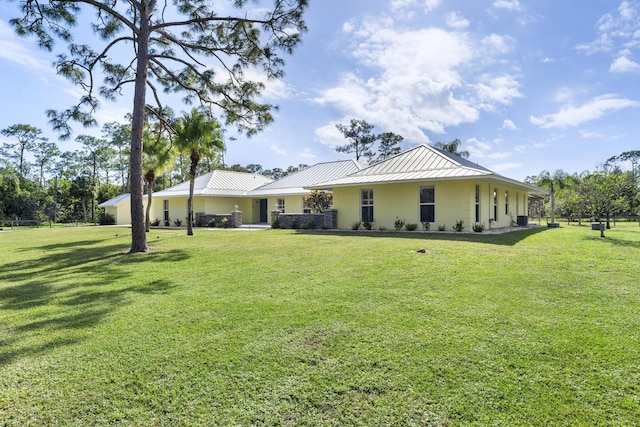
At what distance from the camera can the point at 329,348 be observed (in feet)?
11.2

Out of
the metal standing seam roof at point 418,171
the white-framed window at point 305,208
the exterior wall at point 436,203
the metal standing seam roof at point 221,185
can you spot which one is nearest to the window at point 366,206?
the exterior wall at point 436,203

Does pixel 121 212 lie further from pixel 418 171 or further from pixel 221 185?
pixel 418 171

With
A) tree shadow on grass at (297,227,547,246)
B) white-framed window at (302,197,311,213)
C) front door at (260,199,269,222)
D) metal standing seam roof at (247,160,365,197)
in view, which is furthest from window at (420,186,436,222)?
front door at (260,199,269,222)

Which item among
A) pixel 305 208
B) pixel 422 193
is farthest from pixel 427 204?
pixel 305 208

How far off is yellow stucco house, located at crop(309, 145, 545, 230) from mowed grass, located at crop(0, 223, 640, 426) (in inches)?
301

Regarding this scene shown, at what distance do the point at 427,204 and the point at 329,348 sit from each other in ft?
42.4

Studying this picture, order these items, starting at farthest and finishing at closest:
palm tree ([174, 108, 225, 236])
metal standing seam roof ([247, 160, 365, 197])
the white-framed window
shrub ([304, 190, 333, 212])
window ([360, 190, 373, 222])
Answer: metal standing seam roof ([247, 160, 365, 197]) → the white-framed window → shrub ([304, 190, 333, 212]) → window ([360, 190, 373, 222]) → palm tree ([174, 108, 225, 236])

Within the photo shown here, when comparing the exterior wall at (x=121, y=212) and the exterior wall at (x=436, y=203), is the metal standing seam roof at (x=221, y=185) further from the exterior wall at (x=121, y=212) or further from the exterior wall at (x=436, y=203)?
the exterior wall at (x=436, y=203)

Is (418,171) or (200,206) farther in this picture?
(200,206)

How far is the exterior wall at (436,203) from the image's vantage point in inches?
566

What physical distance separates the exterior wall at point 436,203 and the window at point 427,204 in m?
0.14

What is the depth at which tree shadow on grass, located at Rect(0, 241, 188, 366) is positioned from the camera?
3834 mm

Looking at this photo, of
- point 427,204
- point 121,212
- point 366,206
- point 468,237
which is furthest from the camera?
point 121,212

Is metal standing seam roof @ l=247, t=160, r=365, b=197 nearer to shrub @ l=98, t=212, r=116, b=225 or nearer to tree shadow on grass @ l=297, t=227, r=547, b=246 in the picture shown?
tree shadow on grass @ l=297, t=227, r=547, b=246
